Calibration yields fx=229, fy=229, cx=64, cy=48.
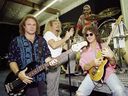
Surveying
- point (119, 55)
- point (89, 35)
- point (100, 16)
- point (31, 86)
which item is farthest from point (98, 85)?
point (100, 16)

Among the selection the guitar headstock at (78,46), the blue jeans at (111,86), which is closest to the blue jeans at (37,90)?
the blue jeans at (111,86)

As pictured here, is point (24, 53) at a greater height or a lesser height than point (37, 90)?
greater

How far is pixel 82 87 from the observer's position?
2.67 meters

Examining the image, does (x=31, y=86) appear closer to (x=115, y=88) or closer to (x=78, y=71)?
(x=115, y=88)

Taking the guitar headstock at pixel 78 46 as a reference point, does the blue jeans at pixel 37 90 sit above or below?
below

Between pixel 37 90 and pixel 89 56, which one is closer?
pixel 37 90

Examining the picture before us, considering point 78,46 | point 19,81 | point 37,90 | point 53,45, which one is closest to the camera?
point 37,90

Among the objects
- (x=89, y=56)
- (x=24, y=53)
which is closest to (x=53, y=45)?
(x=89, y=56)

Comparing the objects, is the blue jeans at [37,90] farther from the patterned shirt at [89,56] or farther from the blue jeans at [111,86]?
the patterned shirt at [89,56]

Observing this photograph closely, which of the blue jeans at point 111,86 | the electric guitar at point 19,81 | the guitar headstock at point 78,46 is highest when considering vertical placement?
the guitar headstock at point 78,46

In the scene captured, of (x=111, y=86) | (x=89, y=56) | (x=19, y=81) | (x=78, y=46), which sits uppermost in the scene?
(x=78, y=46)

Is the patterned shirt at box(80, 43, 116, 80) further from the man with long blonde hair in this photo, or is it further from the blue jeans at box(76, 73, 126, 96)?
the man with long blonde hair

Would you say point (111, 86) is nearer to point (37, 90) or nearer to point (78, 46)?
point (78, 46)

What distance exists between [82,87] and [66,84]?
1995 millimetres
